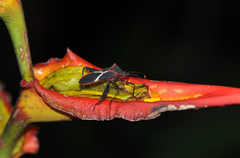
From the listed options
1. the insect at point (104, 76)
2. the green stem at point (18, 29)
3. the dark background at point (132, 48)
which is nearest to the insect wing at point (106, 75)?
the insect at point (104, 76)

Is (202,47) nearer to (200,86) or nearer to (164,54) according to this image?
(164,54)

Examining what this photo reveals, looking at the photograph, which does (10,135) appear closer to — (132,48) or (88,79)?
(88,79)

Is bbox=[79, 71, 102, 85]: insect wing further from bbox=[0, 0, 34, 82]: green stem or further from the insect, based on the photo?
bbox=[0, 0, 34, 82]: green stem

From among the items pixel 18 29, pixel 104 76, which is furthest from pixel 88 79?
pixel 18 29

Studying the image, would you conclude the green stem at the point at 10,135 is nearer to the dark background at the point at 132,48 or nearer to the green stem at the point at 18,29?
the green stem at the point at 18,29

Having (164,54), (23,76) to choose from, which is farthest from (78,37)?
(23,76)
